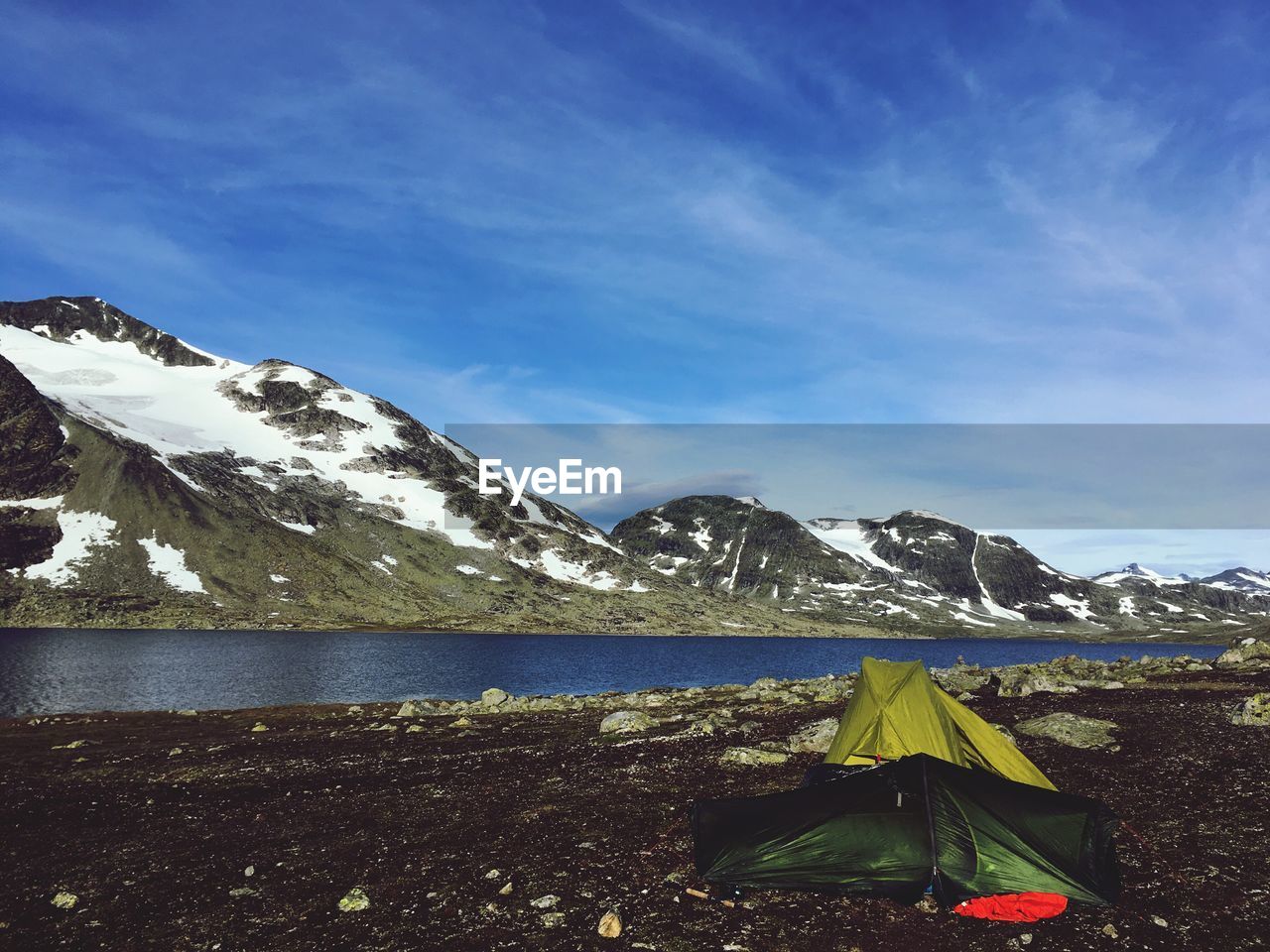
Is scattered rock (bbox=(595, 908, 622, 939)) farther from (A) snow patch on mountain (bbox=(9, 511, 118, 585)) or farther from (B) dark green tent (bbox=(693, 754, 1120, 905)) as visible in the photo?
(A) snow patch on mountain (bbox=(9, 511, 118, 585))

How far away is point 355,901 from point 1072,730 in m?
22.3

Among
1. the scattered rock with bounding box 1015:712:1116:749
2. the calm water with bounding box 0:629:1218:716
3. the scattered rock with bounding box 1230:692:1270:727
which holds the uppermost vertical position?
the scattered rock with bounding box 1230:692:1270:727

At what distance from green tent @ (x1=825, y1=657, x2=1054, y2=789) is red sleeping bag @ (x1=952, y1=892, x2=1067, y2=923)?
313cm

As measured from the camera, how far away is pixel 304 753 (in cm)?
2845

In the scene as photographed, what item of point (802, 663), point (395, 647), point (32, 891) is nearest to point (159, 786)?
point (32, 891)

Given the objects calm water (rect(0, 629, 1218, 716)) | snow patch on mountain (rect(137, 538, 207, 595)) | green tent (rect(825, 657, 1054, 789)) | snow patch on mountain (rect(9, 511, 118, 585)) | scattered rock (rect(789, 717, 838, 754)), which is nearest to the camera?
green tent (rect(825, 657, 1054, 789))

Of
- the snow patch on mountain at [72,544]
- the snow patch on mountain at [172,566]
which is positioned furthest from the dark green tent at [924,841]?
the snow patch on mountain at [72,544]

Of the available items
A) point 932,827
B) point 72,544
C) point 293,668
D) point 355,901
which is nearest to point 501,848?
point 355,901

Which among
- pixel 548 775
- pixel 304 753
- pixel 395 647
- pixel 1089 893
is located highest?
pixel 1089 893

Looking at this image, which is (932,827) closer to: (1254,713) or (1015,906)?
(1015,906)

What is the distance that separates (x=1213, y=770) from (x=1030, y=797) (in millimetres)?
10717

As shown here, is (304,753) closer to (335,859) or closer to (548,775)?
(548,775)

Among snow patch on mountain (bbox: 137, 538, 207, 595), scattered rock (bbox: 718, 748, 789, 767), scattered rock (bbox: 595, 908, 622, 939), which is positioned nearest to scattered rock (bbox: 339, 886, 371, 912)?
scattered rock (bbox: 595, 908, 622, 939)

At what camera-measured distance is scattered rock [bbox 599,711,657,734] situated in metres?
30.8
